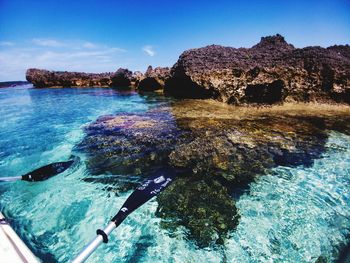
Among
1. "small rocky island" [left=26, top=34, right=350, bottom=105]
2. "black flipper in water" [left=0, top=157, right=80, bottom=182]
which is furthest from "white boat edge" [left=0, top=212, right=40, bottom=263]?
"small rocky island" [left=26, top=34, right=350, bottom=105]

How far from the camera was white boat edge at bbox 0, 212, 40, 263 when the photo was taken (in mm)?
2559

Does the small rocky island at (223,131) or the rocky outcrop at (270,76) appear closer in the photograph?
the small rocky island at (223,131)

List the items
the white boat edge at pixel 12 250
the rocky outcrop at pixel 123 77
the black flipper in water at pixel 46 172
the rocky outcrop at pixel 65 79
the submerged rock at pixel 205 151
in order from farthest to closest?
1. the rocky outcrop at pixel 65 79
2. the rocky outcrop at pixel 123 77
3. the black flipper in water at pixel 46 172
4. the submerged rock at pixel 205 151
5. the white boat edge at pixel 12 250

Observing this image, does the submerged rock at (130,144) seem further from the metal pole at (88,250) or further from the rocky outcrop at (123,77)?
the rocky outcrop at (123,77)

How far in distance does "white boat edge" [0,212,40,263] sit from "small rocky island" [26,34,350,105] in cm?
1152

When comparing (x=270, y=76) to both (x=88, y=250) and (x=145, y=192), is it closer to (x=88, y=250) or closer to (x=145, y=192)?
(x=145, y=192)

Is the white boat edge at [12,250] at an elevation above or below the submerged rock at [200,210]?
above

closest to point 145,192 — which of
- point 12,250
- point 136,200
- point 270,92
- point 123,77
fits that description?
point 136,200

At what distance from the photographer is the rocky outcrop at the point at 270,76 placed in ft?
39.9

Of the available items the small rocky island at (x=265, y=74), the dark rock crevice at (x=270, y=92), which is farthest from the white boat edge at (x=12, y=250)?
the dark rock crevice at (x=270, y=92)

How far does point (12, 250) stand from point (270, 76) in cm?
1316

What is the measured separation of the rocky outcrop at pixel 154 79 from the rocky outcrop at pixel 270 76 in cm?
985

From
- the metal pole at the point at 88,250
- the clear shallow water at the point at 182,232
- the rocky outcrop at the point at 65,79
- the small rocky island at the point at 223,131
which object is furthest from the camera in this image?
the rocky outcrop at the point at 65,79

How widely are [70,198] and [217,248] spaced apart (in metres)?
3.21
